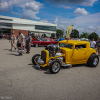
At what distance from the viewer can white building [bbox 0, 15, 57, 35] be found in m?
64.5

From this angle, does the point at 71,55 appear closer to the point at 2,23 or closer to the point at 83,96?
the point at 83,96

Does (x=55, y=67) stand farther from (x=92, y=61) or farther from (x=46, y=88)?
(x=92, y=61)

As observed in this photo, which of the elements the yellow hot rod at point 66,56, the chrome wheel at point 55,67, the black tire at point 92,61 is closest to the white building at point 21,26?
the yellow hot rod at point 66,56

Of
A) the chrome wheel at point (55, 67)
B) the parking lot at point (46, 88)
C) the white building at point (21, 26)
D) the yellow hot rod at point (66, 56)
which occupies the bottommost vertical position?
the parking lot at point (46, 88)

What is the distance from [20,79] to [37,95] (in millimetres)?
1386

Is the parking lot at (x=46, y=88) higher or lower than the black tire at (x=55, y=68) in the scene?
lower

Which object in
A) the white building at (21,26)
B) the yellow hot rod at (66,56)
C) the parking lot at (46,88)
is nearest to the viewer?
the parking lot at (46,88)

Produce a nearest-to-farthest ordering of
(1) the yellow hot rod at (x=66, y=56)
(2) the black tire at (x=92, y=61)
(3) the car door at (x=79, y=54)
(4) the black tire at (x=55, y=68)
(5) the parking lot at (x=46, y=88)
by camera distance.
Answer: (5) the parking lot at (x=46, y=88) < (4) the black tire at (x=55, y=68) < (1) the yellow hot rod at (x=66, y=56) < (3) the car door at (x=79, y=54) < (2) the black tire at (x=92, y=61)

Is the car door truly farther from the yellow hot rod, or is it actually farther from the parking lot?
the parking lot

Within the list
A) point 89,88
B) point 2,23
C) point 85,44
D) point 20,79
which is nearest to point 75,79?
point 89,88

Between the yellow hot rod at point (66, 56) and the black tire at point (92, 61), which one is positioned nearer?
the yellow hot rod at point (66, 56)

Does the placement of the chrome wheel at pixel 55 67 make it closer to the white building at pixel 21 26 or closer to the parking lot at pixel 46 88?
the parking lot at pixel 46 88

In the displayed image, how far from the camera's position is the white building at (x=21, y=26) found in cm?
6450

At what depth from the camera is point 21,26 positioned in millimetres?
70000
